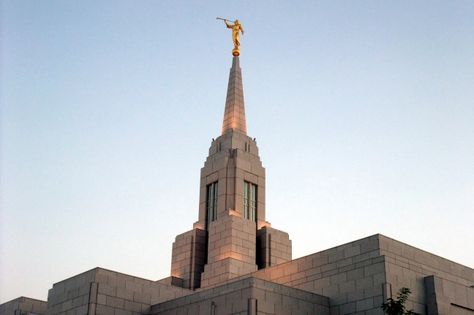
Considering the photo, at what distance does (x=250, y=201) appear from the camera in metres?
62.9

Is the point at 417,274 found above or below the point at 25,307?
below

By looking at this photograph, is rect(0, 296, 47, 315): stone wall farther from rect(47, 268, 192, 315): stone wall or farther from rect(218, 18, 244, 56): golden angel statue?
rect(218, 18, 244, 56): golden angel statue

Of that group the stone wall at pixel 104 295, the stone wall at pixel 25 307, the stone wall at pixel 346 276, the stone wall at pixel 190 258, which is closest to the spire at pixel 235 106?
the stone wall at pixel 190 258

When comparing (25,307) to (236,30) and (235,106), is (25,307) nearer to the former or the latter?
(235,106)

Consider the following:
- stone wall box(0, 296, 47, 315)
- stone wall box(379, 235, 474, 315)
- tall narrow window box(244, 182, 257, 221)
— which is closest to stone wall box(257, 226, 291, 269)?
tall narrow window box(244, 182, 257, 221)

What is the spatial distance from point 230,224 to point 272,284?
18.0 m

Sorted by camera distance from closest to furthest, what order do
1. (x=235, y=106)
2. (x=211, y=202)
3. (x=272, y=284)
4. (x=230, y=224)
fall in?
1. (x=272, y=284)
2. (x=230, y=224)
3. (x=211, y=202)
4. (x=235, y=106)

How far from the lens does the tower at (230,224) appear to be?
192 feet

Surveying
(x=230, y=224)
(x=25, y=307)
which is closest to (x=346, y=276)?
(x=230, y=224)

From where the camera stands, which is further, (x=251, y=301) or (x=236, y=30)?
(x=236, y=30)

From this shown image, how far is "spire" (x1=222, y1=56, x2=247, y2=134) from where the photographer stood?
66500 mm

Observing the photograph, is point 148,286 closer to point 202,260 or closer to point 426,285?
point 202,260

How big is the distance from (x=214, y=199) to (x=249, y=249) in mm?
6425

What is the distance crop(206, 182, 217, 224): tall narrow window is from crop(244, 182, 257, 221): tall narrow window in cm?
281
